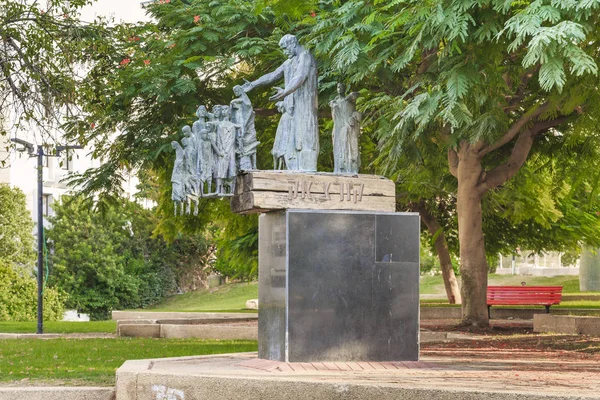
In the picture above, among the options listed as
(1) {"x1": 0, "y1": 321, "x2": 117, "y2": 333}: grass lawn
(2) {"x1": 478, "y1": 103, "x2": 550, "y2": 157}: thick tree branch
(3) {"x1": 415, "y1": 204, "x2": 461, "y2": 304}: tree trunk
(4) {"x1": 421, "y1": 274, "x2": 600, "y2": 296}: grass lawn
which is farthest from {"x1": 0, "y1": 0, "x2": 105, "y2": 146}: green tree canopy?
(4) {"x1": 421, "y1": 274, "x2": 600, "y2": 296}: grass lawn

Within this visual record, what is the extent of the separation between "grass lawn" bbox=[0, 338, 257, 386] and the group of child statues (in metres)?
2.47

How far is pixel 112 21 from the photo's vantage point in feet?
58.8

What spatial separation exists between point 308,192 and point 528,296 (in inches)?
590

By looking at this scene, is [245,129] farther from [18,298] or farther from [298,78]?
[18,298]

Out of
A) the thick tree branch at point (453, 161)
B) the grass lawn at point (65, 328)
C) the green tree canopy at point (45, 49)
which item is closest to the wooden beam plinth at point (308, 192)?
the green tree canopy at point (45, 49)

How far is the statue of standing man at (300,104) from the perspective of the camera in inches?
509

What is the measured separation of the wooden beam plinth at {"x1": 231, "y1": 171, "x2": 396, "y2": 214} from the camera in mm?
12234

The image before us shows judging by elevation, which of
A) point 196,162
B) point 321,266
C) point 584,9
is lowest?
point 321,266

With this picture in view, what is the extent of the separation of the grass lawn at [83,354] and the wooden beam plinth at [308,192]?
2.69 m

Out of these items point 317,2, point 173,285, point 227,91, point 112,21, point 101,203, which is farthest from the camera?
point 173,285

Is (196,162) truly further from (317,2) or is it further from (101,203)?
(101,203)

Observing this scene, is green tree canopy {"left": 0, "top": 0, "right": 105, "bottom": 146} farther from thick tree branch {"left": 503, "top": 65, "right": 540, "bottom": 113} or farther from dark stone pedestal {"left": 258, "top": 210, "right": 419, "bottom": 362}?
thick tree branch {"left": 503, "top": 65, "right": 540, "bottom": 113}

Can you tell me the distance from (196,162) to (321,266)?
1936 millimetres

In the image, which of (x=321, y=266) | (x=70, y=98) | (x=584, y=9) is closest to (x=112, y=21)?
(x=70, y=98)
